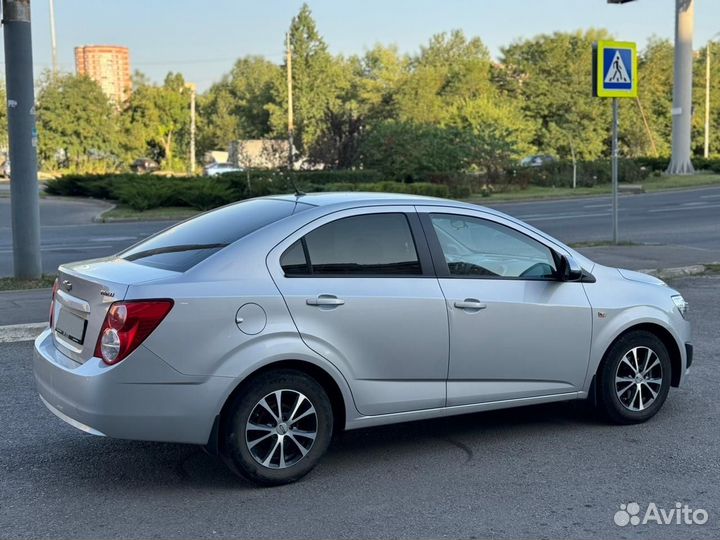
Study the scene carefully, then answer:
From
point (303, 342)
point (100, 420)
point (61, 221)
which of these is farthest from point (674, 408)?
point (61, 221)

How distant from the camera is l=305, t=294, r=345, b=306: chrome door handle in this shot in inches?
185

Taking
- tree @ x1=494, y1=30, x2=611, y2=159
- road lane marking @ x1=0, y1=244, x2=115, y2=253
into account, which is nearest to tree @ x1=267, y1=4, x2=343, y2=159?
tree @ x1=494, y1=30, x2=611, y2=159

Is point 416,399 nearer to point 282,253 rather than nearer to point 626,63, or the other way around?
point 282,253

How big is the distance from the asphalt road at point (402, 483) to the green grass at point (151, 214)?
2022cm

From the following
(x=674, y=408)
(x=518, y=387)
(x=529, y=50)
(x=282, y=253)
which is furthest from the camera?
(x=529, y=50)

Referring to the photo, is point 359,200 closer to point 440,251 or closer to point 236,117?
point 440,251

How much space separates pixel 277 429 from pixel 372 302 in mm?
860

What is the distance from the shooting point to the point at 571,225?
2109 cm

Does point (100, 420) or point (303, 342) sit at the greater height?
point (303, 342)

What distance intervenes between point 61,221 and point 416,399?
23416mm

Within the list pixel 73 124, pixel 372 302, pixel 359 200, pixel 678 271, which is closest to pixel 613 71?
pixel 678 271

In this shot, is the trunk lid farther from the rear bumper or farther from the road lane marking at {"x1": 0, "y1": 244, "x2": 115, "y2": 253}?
the road lane marking at {"x1": 0, "y1": 244, "x2": 115, "y2": 253}

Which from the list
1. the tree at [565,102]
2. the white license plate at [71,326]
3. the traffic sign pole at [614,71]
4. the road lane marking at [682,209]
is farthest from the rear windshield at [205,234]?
the tree at [565,102]

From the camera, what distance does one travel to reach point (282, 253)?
4785mm
